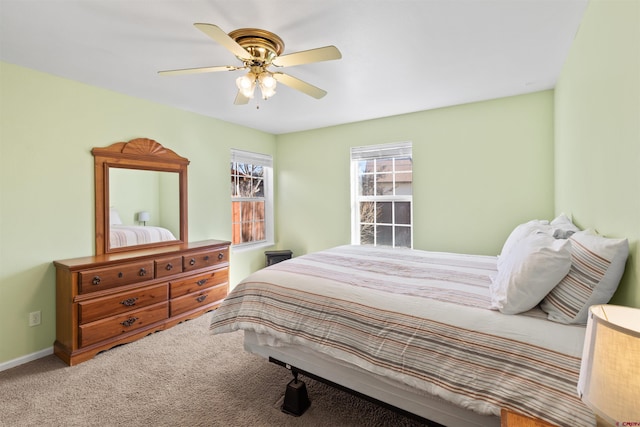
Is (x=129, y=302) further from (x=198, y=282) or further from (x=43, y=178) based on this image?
(x=43, y=178)

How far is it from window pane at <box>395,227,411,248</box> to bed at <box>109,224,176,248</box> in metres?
2.83

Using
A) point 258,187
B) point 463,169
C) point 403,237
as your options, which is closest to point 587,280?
point 463,169

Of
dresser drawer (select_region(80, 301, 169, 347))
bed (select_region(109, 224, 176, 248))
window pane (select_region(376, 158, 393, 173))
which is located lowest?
dresser drawer (select_region(80, 301, 169, 347))

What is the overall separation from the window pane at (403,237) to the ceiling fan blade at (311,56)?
2.65 metres

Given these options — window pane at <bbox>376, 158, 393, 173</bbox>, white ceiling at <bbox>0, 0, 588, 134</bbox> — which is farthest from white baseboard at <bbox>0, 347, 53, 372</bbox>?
window pane at <bbox>376, 158, 393, 173</bbox>

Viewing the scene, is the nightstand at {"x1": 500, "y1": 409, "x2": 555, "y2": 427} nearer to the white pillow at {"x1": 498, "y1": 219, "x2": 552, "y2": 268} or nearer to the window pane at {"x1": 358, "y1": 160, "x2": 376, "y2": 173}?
the white pillow at {"x1": 498, "y1": 219, "x2": 552, "y2": 268}

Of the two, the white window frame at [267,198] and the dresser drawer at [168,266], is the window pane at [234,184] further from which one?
the dresser drawer at [168,266]

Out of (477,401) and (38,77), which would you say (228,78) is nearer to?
(38,77)

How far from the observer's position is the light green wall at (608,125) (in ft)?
3.68

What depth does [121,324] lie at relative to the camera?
8.59ft

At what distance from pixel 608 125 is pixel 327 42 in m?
1.65

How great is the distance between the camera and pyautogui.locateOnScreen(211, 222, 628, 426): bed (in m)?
1.16

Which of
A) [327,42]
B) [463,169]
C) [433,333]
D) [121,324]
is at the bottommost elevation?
[121,324]

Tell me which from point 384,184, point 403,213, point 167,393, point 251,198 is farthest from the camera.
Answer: point 251,198
